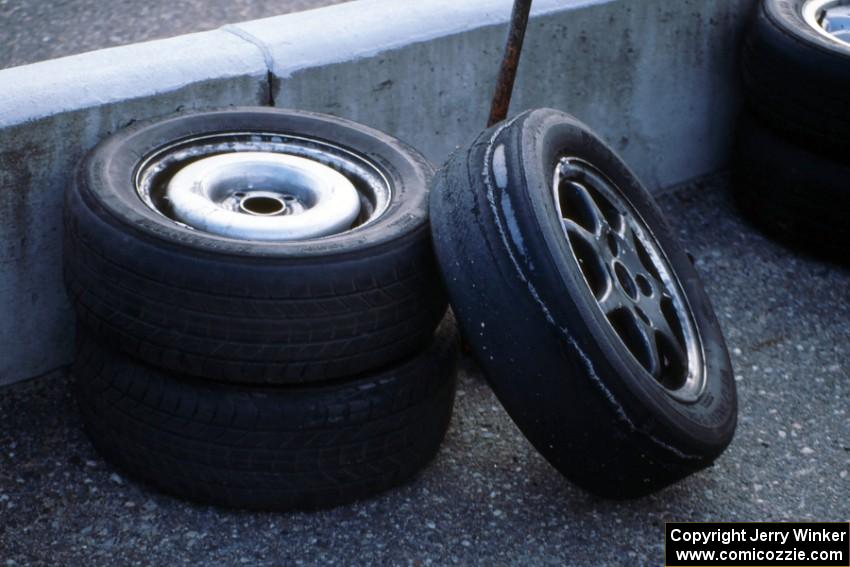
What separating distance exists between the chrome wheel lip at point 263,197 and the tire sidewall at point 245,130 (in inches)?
4.5

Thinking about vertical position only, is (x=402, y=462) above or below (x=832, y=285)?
above

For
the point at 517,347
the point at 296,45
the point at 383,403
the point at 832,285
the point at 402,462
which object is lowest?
the point at 832,285

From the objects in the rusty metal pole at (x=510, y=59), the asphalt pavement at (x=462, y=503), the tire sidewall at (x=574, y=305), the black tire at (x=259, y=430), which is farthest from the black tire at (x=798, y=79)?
the black tire at (x=259, y=430)

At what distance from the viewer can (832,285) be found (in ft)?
16.2

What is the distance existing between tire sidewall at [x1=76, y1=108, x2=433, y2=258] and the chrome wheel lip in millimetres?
113

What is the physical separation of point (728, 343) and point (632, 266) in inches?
29.8

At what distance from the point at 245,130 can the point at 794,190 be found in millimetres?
2348

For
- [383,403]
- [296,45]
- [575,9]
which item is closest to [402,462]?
[383,403]

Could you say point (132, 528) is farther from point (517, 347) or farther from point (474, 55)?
point (474, 55)

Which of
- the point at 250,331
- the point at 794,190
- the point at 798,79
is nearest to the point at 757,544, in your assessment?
the point at 250,331

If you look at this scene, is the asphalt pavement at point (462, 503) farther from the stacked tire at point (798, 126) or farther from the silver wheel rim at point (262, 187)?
the stacked tire at point (798, 126)

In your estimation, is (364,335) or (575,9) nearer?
(364,335)

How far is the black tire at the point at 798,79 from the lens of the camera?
4.77 m

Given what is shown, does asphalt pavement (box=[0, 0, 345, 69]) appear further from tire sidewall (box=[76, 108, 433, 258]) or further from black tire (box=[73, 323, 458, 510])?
black tire (box=[73, 323, 458, 510])
